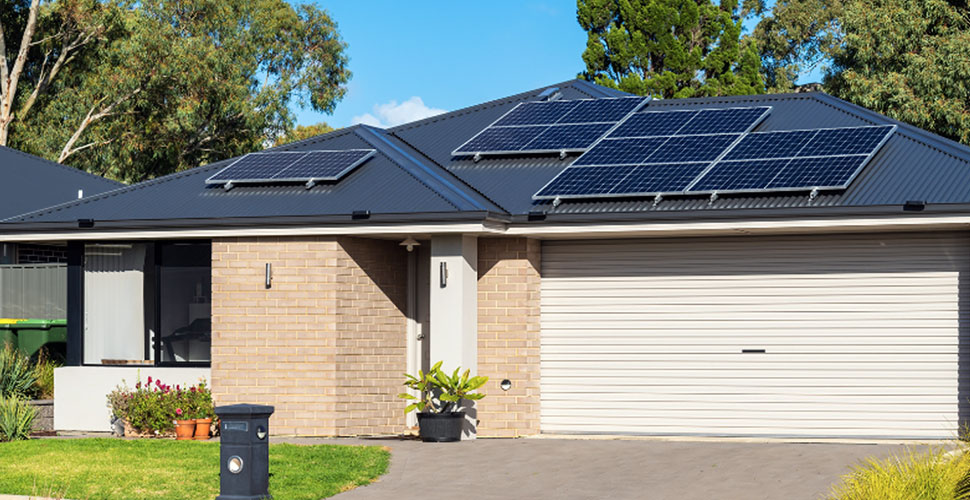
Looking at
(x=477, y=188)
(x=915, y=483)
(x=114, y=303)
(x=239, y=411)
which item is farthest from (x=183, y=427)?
(x=915, y=483)

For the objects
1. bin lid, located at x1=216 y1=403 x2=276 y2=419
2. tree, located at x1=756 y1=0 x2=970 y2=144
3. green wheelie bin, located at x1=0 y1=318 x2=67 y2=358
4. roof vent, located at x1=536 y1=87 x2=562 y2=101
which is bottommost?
bin lid, located at x1=216 y1=403 x2=276 y2=419

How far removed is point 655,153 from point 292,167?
572 centimetres

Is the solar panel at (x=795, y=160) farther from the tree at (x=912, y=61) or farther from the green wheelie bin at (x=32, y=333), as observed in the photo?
the tree at (x=912, y=61)

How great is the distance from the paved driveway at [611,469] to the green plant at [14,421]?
164 inches

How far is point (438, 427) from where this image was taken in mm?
17281

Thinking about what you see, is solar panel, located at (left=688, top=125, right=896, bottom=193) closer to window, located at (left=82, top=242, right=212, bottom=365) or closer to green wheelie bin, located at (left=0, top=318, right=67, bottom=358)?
window, located at (left=82, top=242, right=212, bottom=365)

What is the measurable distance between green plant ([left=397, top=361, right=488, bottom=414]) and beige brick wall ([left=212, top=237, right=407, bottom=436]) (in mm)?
1264

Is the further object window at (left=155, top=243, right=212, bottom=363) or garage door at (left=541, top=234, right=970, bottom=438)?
window at (left=155, top=243, right=212, bottom=363)

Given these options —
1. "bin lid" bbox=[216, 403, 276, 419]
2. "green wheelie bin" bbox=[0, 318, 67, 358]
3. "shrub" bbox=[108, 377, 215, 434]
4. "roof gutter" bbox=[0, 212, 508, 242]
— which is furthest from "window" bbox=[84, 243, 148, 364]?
"bin lid" bbox=[216, 403, 276, 419]

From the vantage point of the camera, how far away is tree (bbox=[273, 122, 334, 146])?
47.9 m

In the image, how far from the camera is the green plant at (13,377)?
20142 mm

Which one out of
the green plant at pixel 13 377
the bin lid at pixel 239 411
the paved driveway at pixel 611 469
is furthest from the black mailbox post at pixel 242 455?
the green plant at pixel 13 377

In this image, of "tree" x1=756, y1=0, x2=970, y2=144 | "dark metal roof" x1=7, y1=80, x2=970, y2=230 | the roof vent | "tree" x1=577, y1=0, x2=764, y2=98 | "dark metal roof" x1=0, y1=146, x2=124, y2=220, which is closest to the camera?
"dark metal roof" x1=7, y1=80, x2=970, y2=230

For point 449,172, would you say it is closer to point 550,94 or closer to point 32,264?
point 550,94
